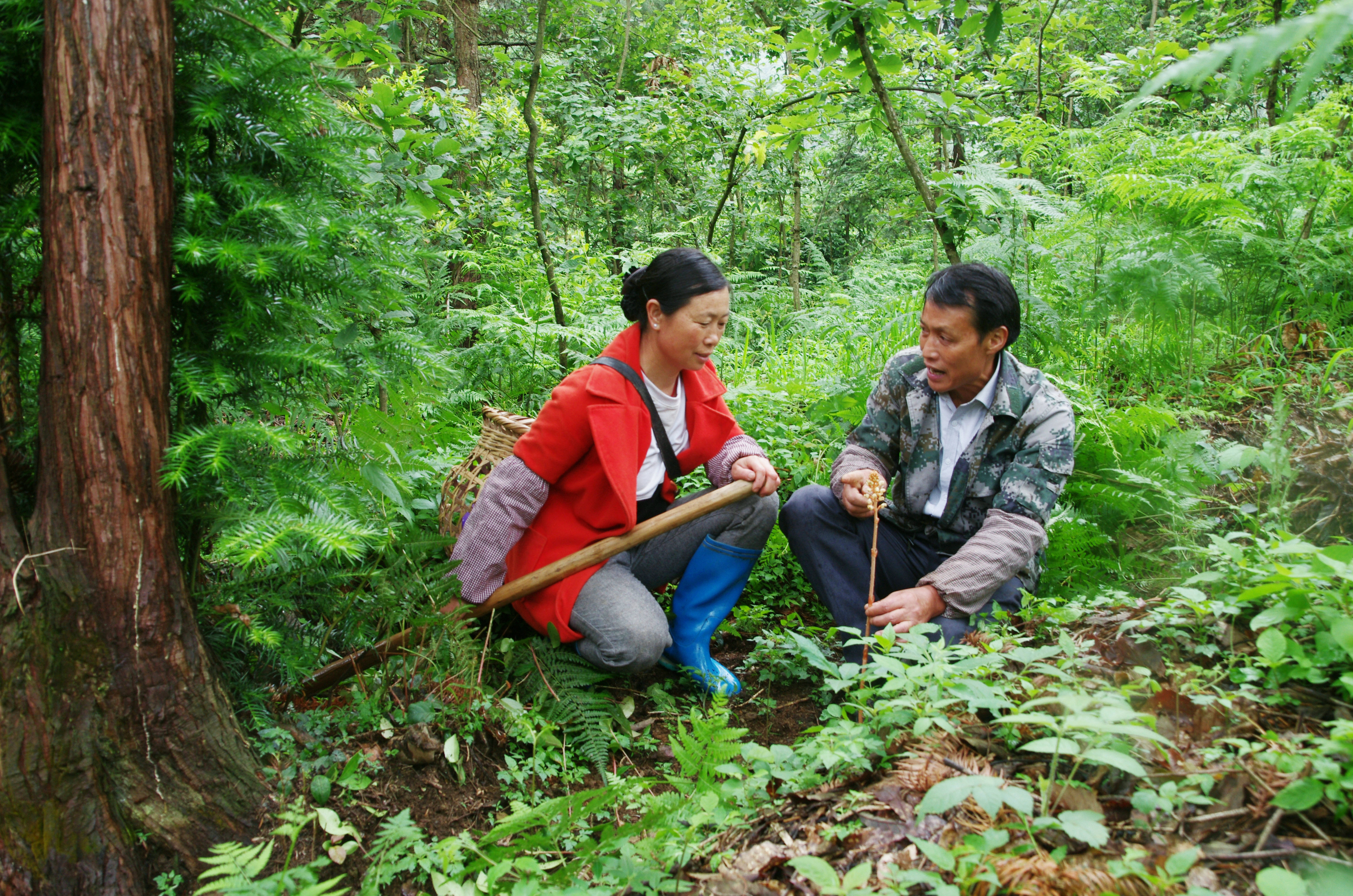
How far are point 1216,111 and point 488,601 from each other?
322 inches

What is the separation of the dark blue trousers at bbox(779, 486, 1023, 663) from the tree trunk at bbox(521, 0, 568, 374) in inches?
96.7

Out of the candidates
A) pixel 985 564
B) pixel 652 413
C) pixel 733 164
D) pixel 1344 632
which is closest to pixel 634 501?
pixel 652 413

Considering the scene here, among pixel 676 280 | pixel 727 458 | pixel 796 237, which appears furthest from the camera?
pixel 796 237

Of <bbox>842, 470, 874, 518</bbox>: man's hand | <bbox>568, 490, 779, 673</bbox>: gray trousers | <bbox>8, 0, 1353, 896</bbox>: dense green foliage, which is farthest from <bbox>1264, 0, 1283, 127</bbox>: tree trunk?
<bbox>568, 490, 779, 673</bbox>: gray trousers

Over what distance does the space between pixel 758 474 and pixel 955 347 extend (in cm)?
92

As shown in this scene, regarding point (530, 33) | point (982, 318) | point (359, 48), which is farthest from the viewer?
point (530, 33)

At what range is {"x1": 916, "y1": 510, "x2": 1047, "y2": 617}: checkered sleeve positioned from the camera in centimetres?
278

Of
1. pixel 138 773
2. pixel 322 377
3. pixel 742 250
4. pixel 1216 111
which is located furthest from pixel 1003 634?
pixel 742 250

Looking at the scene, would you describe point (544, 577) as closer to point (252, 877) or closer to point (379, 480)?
point (379, 480)

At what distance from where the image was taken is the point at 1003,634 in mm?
2439

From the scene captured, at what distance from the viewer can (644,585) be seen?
11.2 feet

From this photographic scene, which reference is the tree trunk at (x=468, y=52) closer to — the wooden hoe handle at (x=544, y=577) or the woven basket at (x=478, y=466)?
the woven basket at (x=478, y=466)

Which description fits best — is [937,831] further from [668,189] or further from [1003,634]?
[668,189]

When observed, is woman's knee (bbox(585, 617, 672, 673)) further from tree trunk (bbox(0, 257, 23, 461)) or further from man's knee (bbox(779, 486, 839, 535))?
tree trunk (bbox(0, 257, 23, 461))
